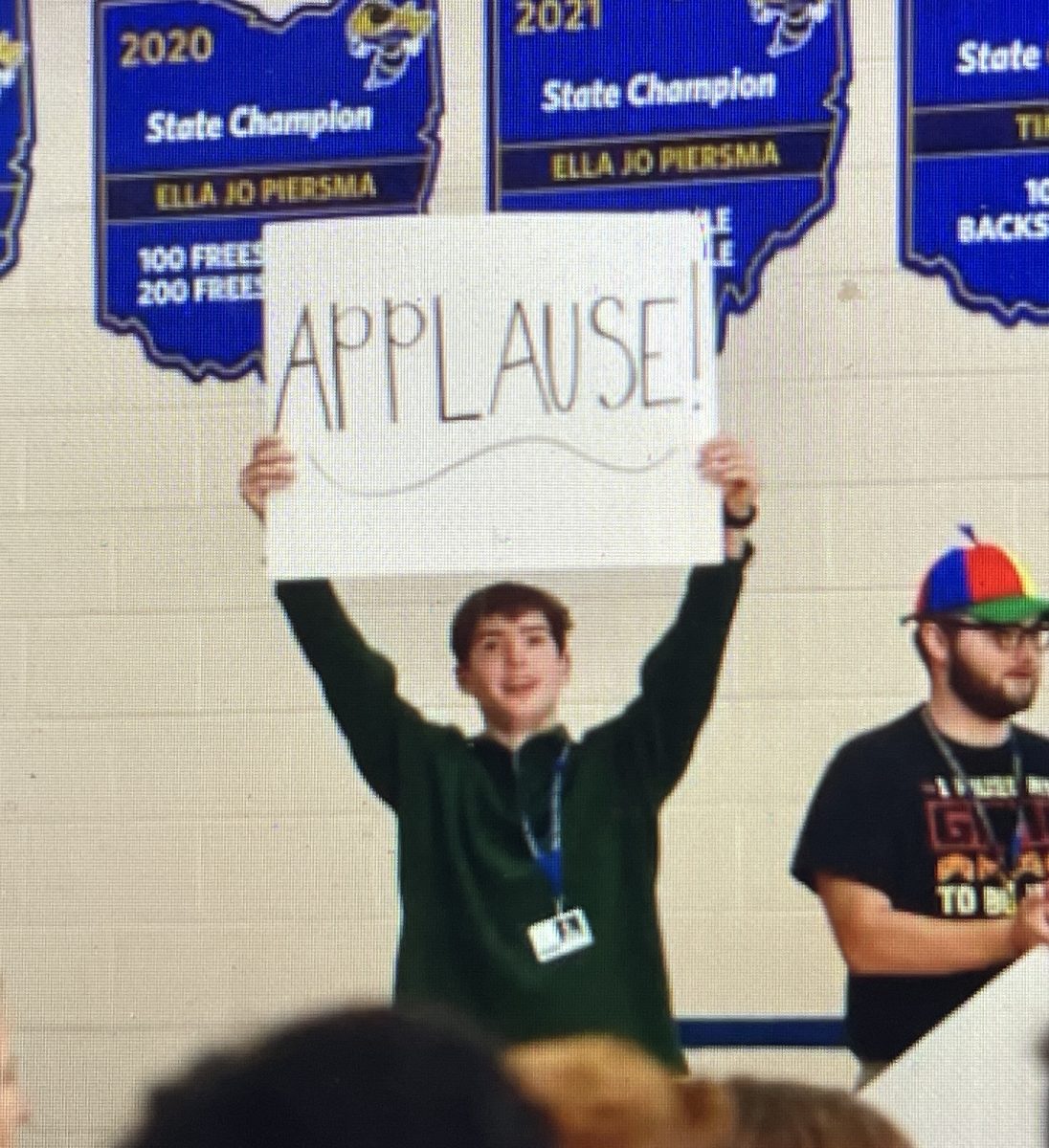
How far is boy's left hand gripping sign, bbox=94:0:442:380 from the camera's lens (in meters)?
3.17

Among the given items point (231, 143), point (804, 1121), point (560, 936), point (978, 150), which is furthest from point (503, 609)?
point (804, 1121)

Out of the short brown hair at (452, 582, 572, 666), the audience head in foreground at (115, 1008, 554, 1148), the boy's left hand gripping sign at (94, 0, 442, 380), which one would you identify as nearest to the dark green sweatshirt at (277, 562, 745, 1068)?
the short brown hair at (452, 582, 572, 666)

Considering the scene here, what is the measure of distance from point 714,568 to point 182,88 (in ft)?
3.49

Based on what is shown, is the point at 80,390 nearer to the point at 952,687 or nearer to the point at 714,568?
the point at 714,568

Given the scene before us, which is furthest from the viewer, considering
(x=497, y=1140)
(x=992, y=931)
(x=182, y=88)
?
(x=182, y=88)

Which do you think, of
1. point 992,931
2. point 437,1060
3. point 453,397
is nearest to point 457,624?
point 453,397

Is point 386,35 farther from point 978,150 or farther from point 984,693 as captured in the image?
point 984,693

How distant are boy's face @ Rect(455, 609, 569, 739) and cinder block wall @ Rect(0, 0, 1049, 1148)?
32 mm

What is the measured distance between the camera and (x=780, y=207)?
3064 mm

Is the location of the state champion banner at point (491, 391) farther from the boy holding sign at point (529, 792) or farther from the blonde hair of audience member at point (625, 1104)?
the blonde hair of audience member at point (625, 1104)

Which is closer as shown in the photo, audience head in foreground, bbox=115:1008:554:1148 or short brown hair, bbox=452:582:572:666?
audience head in foreground, bbox=115:1008:554:1148

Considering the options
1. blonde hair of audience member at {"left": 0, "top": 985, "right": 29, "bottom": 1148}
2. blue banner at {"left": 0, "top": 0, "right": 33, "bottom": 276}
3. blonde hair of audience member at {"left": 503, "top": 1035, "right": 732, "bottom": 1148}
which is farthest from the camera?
blue banner at {"left": 0, "top": 0, "right": 33, "bottom": 276}

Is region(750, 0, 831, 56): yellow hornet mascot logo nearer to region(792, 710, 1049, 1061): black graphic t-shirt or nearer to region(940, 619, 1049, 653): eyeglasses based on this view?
region(940, 619, 1049, 653): eyeglasses

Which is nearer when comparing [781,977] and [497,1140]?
[497,1140]
